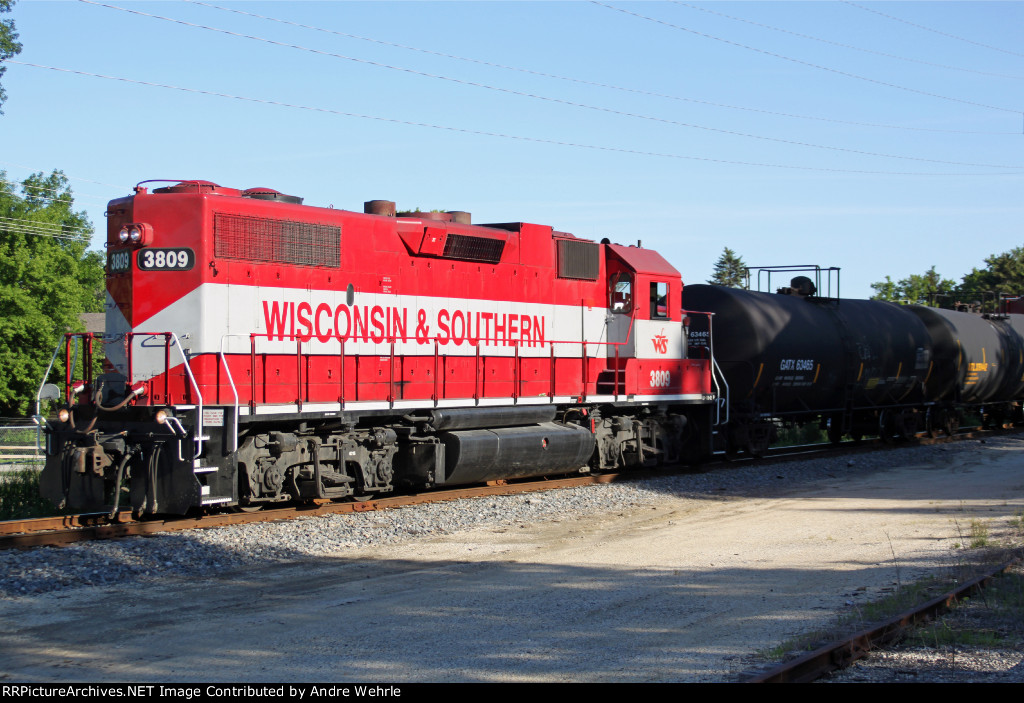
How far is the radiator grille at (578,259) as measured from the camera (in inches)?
641

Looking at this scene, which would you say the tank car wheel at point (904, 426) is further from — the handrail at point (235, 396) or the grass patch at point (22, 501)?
the grass patch at point (22, 501)

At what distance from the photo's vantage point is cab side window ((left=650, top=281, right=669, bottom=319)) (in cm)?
1761

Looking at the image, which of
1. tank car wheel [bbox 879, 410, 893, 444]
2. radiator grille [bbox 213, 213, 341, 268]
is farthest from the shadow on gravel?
tank car wheel [bbox 879, 410, 893, 444]

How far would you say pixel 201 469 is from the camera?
421 inches

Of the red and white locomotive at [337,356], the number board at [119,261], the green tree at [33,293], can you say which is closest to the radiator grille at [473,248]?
the red and white locomotive at [337,356]

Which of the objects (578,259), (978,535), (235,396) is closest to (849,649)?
(978,535)

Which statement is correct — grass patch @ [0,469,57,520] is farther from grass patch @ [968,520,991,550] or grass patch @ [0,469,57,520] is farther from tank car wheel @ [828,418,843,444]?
tank car wheel @ [828,418,843,444]

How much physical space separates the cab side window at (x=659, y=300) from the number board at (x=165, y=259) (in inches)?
350

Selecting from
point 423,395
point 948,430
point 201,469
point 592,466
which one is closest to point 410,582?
point 201,469

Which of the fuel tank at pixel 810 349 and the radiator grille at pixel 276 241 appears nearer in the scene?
the radiator grille at pixel 276 241

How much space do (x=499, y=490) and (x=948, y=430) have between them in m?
A: 16.8

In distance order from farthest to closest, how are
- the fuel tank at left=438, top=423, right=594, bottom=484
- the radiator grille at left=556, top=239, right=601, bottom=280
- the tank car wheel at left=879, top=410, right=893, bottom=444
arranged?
1. the tank car wheel at left=879, top=410, right=893, bottom=444
2. the radiator grille at left=556, top=239, right=601, bottom=280
3. the fuel tank at left=438, top=423, right=594, bottom=484

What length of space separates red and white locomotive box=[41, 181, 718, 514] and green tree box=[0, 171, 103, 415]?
37.5m
